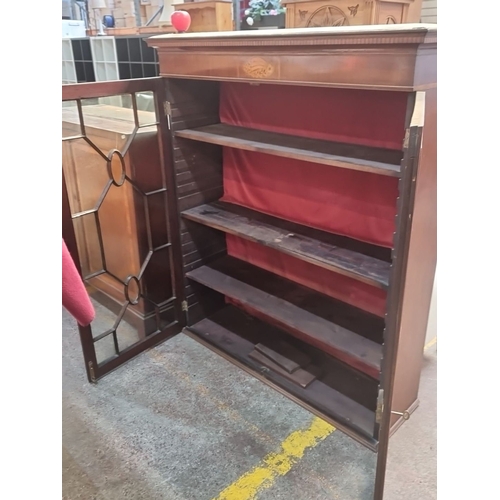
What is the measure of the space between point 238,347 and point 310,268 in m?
0.56

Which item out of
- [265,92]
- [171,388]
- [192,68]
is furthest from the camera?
[171,388]

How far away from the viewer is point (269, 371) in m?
2.16

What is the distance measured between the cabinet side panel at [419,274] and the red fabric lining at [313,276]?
0.78 feet

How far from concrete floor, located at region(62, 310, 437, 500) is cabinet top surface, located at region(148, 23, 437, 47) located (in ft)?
4.73

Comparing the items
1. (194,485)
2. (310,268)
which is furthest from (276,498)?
(310,268)

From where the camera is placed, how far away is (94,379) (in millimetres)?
2150

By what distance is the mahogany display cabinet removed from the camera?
1.36 m

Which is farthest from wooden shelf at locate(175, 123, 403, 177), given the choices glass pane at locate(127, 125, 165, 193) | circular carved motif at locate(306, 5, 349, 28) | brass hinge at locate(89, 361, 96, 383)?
brass hinge at locate(89, 361, 96, 383)

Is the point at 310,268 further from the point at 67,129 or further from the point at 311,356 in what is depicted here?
the point at 67,129

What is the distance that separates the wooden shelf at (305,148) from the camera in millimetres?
1498

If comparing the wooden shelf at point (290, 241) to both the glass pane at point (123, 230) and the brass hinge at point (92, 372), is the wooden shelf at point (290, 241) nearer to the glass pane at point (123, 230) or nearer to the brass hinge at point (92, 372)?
the glass pane at point (123, 230)

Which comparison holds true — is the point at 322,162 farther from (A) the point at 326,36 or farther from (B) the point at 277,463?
(B) the point at 277,463

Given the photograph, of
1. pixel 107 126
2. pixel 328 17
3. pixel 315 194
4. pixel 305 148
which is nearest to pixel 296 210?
pixel 315 194

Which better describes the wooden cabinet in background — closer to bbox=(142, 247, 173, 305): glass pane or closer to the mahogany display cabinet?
the mahogany display cabinet
